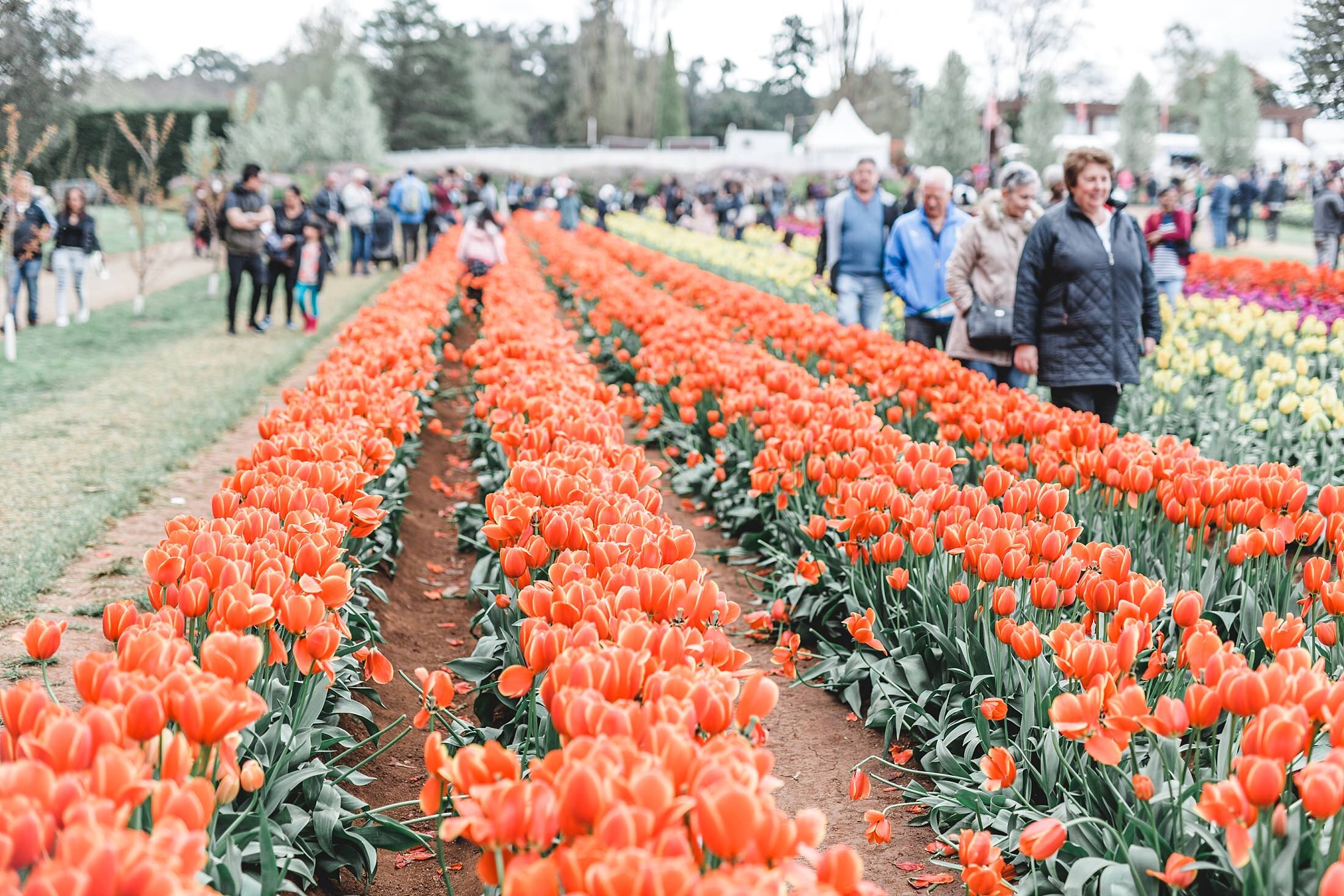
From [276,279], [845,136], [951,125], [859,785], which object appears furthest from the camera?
[845,136]

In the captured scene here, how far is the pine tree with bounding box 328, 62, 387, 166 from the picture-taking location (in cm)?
4472

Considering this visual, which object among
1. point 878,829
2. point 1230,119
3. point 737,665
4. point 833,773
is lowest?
point 833,773

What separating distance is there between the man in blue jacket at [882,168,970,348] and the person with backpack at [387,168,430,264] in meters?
14.5

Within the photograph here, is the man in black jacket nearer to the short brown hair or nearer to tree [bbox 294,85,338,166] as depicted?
the short brown hair

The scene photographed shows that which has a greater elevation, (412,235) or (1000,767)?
(412,235)

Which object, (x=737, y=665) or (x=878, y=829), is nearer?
(x=737, y=665)

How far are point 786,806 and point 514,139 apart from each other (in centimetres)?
7652

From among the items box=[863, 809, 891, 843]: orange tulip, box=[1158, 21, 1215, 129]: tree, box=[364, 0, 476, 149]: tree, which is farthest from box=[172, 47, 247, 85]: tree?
box=[863, 809, 891, 843]: orange tulip

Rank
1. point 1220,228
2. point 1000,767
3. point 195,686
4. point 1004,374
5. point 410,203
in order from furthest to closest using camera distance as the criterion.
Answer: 1. point 1220,228
2. point 410,203
3. point 1004,374
4. point 1000,767
5. point 195,686

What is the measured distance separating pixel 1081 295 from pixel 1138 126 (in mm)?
49082

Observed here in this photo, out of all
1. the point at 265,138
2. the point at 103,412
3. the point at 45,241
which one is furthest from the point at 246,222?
the point at 265,138

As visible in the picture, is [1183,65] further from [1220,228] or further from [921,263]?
[921,263]

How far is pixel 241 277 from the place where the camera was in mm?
12625

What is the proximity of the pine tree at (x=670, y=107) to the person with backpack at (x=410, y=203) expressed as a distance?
52.2 metres
